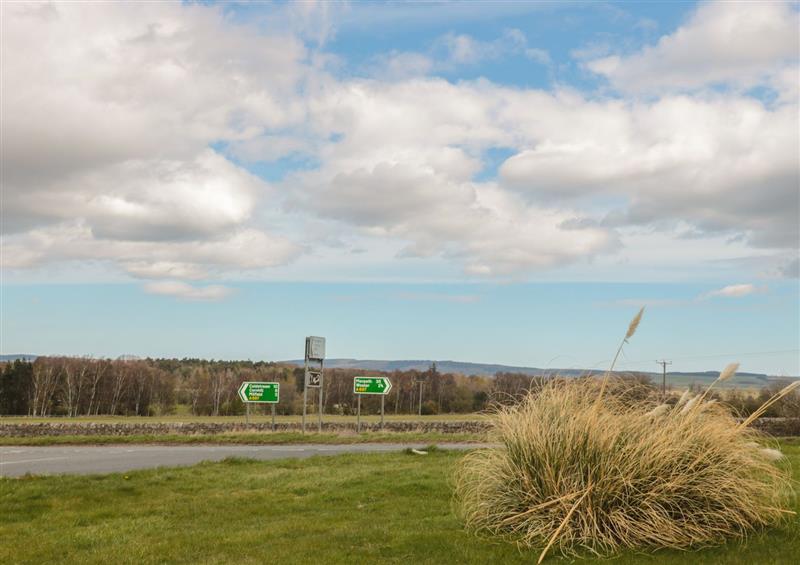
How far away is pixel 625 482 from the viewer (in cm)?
679

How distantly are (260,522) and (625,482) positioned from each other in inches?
167

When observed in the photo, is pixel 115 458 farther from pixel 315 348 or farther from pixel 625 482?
pixel 625 482

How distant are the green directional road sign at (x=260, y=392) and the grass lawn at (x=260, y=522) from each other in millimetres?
19799

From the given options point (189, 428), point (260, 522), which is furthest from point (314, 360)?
point (260, 522)

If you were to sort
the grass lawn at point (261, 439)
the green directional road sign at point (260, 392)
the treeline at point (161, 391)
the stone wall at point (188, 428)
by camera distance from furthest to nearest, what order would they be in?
the treeline at point (161, 391)
the stone wall at point (188, 428)
the green directional road sign at point (260, 392)
the grass lawn at point (261, 439)

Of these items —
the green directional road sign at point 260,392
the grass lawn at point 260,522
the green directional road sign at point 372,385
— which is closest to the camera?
the grass lawn at point 260,522

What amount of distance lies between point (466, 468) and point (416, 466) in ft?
20.2

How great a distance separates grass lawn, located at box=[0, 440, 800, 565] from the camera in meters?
6.49

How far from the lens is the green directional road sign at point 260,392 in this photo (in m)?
34.2

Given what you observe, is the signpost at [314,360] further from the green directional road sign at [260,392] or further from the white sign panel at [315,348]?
the green directional road sign at [260,392]

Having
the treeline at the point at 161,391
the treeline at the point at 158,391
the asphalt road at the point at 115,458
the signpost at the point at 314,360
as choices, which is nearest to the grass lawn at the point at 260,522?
the asphalt road at the point at 115,458

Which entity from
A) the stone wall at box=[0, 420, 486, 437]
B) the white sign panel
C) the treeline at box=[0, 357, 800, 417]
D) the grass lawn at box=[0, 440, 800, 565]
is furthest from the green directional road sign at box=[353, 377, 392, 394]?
the treeline at box=[0, 357, 800, 417]

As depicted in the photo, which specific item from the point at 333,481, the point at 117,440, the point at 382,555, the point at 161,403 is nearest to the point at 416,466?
the point at 333,481

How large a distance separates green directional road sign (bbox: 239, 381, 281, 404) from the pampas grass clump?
27.6m
